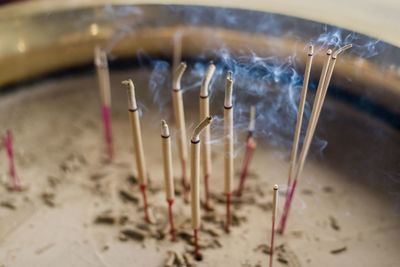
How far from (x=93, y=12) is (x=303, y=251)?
1.68 feet

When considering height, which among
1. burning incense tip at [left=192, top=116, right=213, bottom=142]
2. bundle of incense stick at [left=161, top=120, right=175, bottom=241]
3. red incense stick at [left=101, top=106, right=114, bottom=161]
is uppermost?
burning incense tip at [left=192, top=116, right=213, bottom=142]

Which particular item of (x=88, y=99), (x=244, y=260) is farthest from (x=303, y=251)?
(x=88, y=99)

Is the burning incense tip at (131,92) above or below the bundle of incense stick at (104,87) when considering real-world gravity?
above

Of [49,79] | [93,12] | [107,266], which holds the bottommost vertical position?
[107,266]

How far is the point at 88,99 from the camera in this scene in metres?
0.82

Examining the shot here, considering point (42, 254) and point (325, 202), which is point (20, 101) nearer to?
point (42, 254)

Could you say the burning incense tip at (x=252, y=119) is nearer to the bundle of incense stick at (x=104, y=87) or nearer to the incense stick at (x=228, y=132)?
the incense stick at (x=228, y=132)

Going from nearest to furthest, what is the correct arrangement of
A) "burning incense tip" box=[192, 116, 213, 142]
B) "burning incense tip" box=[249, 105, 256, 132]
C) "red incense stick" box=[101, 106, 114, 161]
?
"burning incense tip" box=[192, 116, 213, 142], "burning incense tip" box=[249, 105, 256, 132], "red incense stick" box=[101, 106, 114, 161]

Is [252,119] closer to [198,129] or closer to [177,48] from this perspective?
[198,129]

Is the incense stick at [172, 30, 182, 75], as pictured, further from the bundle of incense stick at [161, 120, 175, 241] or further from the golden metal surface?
the bundle of incense stick at [161, 120, 175, 241]

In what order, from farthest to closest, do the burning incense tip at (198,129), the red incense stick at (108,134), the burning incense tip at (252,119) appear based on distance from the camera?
the red incense stick at (108,134)
the burning incense tip at (252,119)
the burning incense tip at (198,129)

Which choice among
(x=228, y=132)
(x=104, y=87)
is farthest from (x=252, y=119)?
(x=104, y=87)

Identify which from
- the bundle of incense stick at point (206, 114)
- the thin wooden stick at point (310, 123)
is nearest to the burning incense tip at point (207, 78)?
the bundle of incense stick at point (206, 114)

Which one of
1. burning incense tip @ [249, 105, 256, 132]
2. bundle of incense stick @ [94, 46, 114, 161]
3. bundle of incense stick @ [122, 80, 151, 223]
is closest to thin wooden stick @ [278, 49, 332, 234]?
burning incense tip @ [249, 105, 256, 132]
